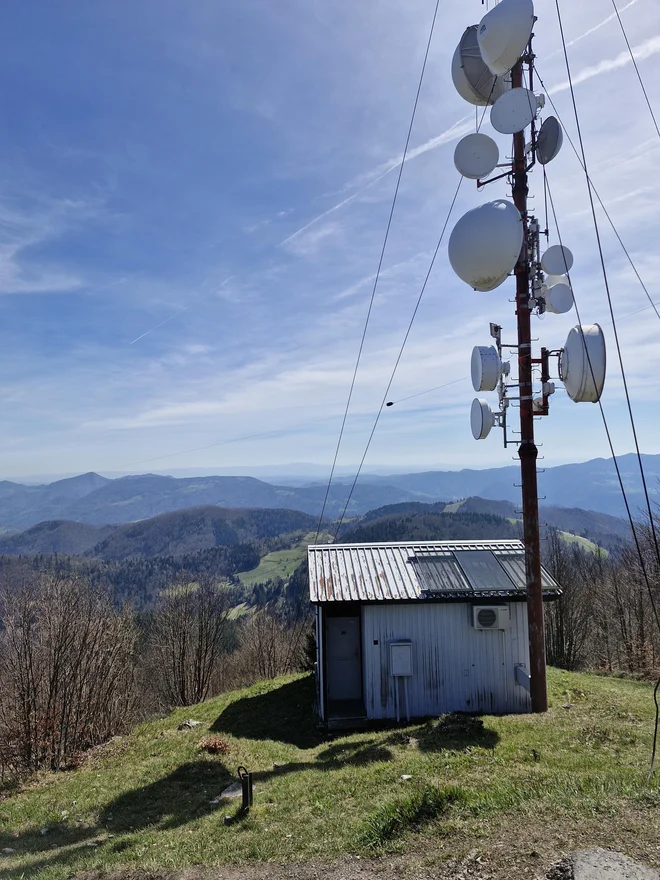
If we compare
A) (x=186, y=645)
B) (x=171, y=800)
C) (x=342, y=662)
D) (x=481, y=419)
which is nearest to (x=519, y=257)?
(x=481, y=419)

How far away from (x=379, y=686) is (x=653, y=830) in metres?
9.44

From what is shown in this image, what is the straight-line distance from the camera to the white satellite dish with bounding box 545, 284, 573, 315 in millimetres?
11672

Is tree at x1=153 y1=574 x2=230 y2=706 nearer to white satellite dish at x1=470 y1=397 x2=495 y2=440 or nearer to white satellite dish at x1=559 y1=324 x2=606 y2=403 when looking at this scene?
white satellite dish at x1=470 y1=397 x2=495 y2=440

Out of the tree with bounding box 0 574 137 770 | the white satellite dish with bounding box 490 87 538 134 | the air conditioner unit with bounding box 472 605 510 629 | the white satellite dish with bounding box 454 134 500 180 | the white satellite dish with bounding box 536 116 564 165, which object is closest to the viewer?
the white satellite dish with bounding box 490 87 538 134

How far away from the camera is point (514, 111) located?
1069 centimetres

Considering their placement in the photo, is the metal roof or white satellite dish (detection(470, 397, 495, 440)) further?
the metal roof

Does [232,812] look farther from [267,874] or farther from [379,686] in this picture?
[379,686]

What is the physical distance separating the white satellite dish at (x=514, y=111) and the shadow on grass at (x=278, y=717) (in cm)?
1460

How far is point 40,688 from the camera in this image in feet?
64.6

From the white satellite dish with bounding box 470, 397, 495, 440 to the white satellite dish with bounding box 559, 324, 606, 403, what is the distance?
1881mm

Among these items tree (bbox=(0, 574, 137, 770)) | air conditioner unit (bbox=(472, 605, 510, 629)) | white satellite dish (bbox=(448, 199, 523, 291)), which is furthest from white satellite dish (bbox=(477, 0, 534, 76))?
tree (bbox=(0, 574, 137, 770))

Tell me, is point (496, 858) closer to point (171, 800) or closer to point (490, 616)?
point (171, 800)

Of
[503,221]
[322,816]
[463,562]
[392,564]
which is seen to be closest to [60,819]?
[322,816]

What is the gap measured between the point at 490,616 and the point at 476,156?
442 inches
